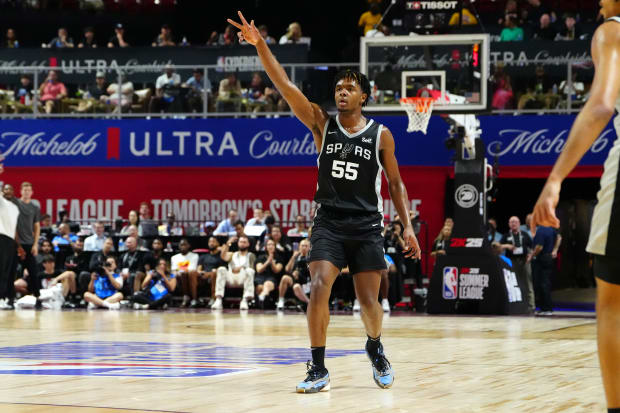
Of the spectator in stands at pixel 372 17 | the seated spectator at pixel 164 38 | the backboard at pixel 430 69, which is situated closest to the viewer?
the backboard at pixel 430 69

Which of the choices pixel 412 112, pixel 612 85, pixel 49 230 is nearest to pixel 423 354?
pixel 612 85

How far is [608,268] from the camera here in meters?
3.74

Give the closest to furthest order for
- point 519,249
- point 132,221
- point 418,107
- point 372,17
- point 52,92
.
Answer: point 418,107 → point 519,249 → point 132,221 → point 52,92 → point 372,17

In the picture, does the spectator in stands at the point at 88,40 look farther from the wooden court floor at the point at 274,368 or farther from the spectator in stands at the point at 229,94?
the wooden court floor at the point at 274,368

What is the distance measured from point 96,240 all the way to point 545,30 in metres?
10.9

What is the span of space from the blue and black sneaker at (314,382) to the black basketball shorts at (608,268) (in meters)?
2.70

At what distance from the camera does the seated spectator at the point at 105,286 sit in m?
18.4

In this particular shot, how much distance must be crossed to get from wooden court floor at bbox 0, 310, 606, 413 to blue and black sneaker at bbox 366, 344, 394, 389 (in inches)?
3.7

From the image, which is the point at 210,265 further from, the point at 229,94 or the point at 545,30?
the point at 545,30

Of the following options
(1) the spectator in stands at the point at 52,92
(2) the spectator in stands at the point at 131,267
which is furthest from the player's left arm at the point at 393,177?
(1) the spectator in stands at the point at 52,92

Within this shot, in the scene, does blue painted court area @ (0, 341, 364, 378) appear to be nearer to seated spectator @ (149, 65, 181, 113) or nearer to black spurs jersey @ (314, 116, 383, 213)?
A: black spurs jersey @ (314, 116, 383, 213)

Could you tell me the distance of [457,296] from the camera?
1755cm

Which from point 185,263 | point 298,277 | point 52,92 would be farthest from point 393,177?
point 52,92

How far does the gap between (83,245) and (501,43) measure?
9800 mm
